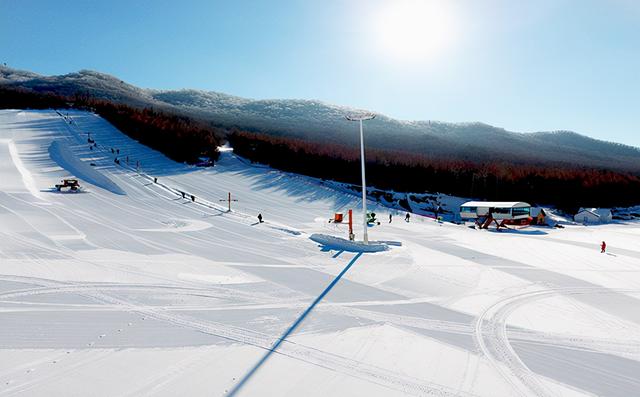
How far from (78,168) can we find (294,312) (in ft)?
95.0

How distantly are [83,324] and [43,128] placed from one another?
45.2 metres

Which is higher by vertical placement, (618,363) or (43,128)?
(43,128)

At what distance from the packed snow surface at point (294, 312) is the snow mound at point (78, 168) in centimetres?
749

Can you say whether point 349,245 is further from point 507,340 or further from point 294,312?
point 507,340

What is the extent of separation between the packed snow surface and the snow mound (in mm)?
7485

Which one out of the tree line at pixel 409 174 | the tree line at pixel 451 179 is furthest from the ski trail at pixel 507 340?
the tree line at pixel 409 174

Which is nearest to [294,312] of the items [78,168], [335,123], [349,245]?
[349,245]

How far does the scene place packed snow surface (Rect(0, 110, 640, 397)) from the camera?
5254mm

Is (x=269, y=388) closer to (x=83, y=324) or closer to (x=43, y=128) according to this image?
Answer: (x=83, y=324)

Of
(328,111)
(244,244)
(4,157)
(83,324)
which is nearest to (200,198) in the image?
(244,244)

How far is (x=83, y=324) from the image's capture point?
6.67 meters

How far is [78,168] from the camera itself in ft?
97.9

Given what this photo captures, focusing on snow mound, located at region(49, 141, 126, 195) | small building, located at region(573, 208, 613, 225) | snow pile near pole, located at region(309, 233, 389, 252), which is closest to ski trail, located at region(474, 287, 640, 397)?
snow pile near pole, located at region(309, 233, 389, 252)

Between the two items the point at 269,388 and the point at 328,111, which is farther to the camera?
the point at 328,111
